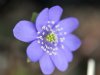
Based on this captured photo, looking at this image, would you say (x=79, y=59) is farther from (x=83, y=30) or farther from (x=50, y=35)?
(x=50, y=35)

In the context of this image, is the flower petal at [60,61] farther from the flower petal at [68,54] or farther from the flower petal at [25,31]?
the flower petal at [25,31]

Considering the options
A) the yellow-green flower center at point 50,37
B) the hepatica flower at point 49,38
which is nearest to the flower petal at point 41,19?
the hepatica flower at point 49,38

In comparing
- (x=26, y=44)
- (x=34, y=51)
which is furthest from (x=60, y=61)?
(x=26, y=44)

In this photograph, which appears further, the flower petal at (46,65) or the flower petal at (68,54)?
the flower petal at (68,54)

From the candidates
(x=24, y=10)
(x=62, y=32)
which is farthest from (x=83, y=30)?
(x=62, y=32)

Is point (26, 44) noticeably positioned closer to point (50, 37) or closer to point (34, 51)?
point (50, 37)

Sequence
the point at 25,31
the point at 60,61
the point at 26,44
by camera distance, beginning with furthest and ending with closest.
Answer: the point at 26,44
the point at 60,61
the point at 25,31

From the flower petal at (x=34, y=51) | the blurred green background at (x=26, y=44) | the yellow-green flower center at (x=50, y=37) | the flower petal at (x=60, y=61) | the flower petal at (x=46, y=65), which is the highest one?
the flower petal at (x=34, y=51)

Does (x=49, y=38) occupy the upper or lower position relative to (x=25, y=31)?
lower
